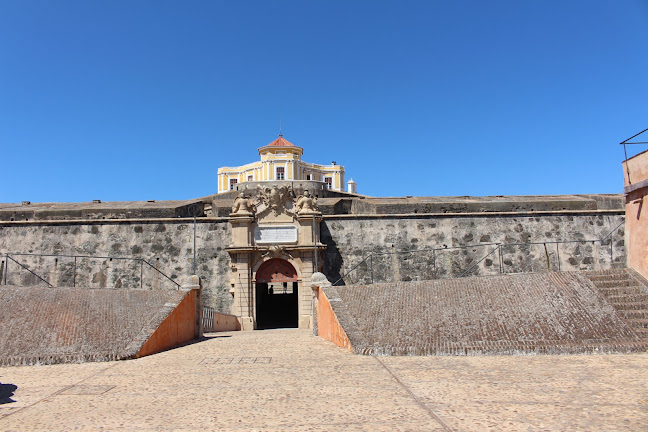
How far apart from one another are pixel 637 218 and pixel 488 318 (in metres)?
3.72

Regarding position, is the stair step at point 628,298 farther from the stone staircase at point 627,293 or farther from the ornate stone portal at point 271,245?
the ornate stone portal at point 271,245

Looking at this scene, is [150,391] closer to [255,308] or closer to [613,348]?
[613,348]

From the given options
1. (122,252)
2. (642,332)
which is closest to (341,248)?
(122,252)

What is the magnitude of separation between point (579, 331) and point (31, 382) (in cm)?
800

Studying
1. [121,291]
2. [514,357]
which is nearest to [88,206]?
[121,291]

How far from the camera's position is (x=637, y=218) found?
32.6 ft

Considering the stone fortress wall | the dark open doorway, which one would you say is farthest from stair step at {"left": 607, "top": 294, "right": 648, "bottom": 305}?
the dark open doorway

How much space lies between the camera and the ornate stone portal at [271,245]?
58.2 ft

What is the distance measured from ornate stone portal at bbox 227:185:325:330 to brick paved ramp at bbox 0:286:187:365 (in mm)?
6970

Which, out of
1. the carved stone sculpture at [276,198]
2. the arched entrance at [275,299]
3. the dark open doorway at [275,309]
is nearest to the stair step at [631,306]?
the arched entrance at [275,299]

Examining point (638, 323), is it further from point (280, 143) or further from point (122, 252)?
point (280, 143)

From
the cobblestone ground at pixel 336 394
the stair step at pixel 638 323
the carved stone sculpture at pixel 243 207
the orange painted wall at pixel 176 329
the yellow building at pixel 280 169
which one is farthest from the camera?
the yellow building at pixel 280 169

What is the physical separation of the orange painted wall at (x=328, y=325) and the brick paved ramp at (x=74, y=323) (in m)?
3.09

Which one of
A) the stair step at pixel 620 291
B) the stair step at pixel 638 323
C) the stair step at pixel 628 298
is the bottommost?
the stair step at pixel 638 323
